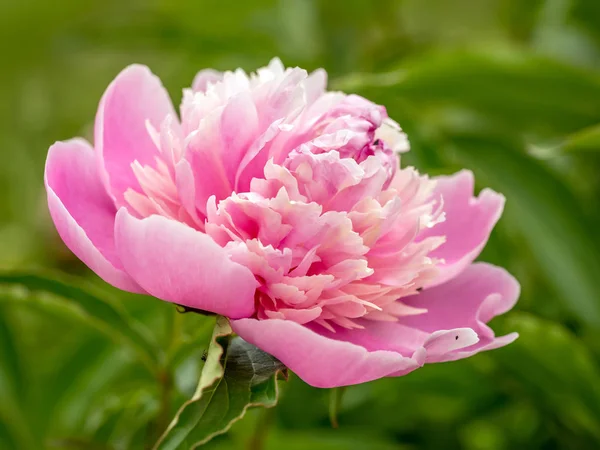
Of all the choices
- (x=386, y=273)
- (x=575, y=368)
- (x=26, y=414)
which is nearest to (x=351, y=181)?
(x=386, y=273)

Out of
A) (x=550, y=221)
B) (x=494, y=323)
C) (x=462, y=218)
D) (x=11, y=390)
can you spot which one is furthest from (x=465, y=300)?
(x=11, y=390)

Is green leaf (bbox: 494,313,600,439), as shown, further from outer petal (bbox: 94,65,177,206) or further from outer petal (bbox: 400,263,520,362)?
outer petal (bbox: 94,65,177,206)

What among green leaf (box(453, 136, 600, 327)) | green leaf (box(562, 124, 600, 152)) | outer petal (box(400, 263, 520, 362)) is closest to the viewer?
outer petal (box(400, 263, 520, 362))

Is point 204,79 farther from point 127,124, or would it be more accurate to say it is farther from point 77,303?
point 77,303

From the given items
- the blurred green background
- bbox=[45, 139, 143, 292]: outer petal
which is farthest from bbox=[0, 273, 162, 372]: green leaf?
bbox=[45, 139, 143, 292]: outer petal

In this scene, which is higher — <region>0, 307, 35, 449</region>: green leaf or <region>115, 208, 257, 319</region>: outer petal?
<region>115, 208, 257, 319</region>: outer petal

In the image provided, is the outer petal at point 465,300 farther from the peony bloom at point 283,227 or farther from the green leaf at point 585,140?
the green leaf at point 585,140

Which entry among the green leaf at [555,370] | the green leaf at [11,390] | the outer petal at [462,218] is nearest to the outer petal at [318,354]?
the outer petal at [462,218]
